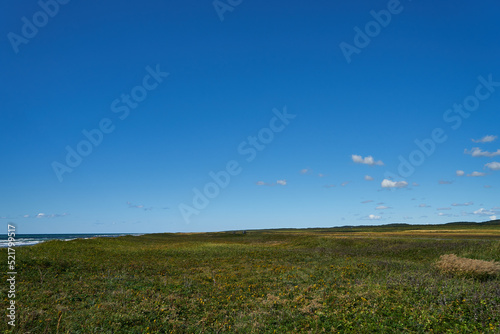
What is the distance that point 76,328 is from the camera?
493 inches

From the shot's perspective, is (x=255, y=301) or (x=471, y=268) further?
(x=471, y=268)

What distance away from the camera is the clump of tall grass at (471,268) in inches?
708

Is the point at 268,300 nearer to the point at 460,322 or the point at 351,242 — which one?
the point at 460,322

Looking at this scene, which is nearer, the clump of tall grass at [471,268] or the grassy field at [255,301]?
the grassy field at [255,301]

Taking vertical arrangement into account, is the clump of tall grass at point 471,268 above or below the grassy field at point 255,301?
above

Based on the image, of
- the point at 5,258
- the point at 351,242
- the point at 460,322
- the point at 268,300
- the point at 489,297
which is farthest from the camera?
the point at 351,242

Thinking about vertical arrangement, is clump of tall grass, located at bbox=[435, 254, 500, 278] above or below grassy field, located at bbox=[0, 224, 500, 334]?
above

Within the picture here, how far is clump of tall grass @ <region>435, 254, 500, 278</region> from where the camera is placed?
1798 cm

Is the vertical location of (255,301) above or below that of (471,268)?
below

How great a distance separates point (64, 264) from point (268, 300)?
19.5 metres

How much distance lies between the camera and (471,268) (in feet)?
60.1

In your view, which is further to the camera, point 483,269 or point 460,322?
Result: point 483,269

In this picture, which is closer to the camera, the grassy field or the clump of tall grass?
the grassy field

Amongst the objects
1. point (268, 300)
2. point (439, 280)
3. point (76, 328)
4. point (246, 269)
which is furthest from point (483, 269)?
point (76, 328)
